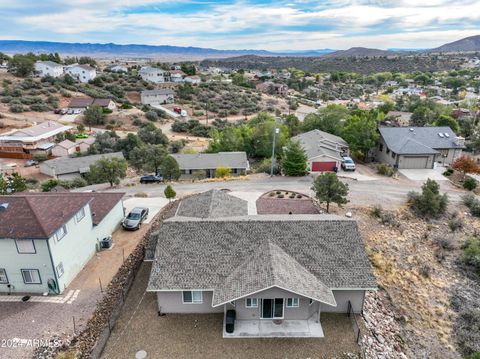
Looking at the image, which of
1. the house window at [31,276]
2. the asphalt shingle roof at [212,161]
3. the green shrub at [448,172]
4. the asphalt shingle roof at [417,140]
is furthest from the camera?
the asphalt shingle roof at [212,161]

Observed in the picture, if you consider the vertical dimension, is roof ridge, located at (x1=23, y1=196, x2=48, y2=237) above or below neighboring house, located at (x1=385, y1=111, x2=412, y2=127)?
above

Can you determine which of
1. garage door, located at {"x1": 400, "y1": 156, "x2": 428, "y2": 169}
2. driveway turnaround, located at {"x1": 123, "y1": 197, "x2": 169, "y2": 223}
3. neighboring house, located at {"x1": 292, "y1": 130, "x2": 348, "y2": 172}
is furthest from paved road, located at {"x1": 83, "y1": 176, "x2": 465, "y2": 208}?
garage door, located at {"x1": 400, "y1": 156, "x2": 428, "y2": 169}

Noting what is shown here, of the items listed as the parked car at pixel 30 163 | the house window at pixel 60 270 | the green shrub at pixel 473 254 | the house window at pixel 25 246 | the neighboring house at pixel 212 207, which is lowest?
the parked car at pixel 30 163

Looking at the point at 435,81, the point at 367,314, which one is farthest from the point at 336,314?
the point at 435,81

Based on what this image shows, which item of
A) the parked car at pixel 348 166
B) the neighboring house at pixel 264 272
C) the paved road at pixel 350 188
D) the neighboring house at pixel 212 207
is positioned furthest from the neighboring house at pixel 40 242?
the parked car at pixel 348 166

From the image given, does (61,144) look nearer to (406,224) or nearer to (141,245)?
(141,245)

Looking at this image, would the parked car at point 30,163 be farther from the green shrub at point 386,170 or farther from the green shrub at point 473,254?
the green shrub at point 473,254

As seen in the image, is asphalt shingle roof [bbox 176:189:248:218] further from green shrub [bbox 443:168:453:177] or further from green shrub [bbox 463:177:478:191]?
green shrub [bbox 443:168:453:177]

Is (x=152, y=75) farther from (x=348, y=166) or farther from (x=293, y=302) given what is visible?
(x=293, y=302)
